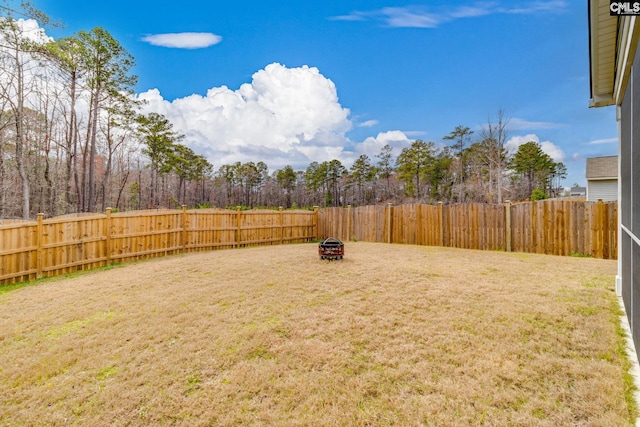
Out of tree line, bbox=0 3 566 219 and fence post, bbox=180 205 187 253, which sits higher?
tree line, bbox=0 3 566 219

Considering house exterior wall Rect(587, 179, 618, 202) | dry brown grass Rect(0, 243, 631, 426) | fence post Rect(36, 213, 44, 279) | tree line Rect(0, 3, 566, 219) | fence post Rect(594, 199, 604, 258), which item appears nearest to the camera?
dry brown grass Rect(0, 243, 631, 426)

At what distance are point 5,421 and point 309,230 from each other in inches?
446

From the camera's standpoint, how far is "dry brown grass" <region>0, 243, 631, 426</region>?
1.93 meters

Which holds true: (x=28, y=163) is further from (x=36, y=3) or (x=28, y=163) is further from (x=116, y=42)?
(x=36, y=3)

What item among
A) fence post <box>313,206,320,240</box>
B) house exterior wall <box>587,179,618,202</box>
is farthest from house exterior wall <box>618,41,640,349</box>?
house exterior wall <box>587,179,618,202</box>

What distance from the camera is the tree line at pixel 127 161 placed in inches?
493

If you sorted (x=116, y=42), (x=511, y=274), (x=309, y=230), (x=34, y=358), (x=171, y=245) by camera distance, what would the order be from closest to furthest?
(x=34, y=358)
(x=511, y=274)
(x=171, y=245)
(x=309, y=230)
(x=116, y=42)

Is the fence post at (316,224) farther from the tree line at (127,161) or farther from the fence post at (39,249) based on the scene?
the tree line at (127,161)

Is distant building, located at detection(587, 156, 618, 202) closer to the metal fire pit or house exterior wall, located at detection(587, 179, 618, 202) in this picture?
house exterior wall, located at detection(587, 179, 618, 202)

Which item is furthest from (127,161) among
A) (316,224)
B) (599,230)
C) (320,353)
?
(599,230)

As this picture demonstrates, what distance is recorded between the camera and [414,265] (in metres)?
6.11

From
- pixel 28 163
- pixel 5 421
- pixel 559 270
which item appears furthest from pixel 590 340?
pixel 28 163

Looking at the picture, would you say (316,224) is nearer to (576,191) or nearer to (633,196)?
(633,196)

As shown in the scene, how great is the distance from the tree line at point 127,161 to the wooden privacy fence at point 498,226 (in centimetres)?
1078
